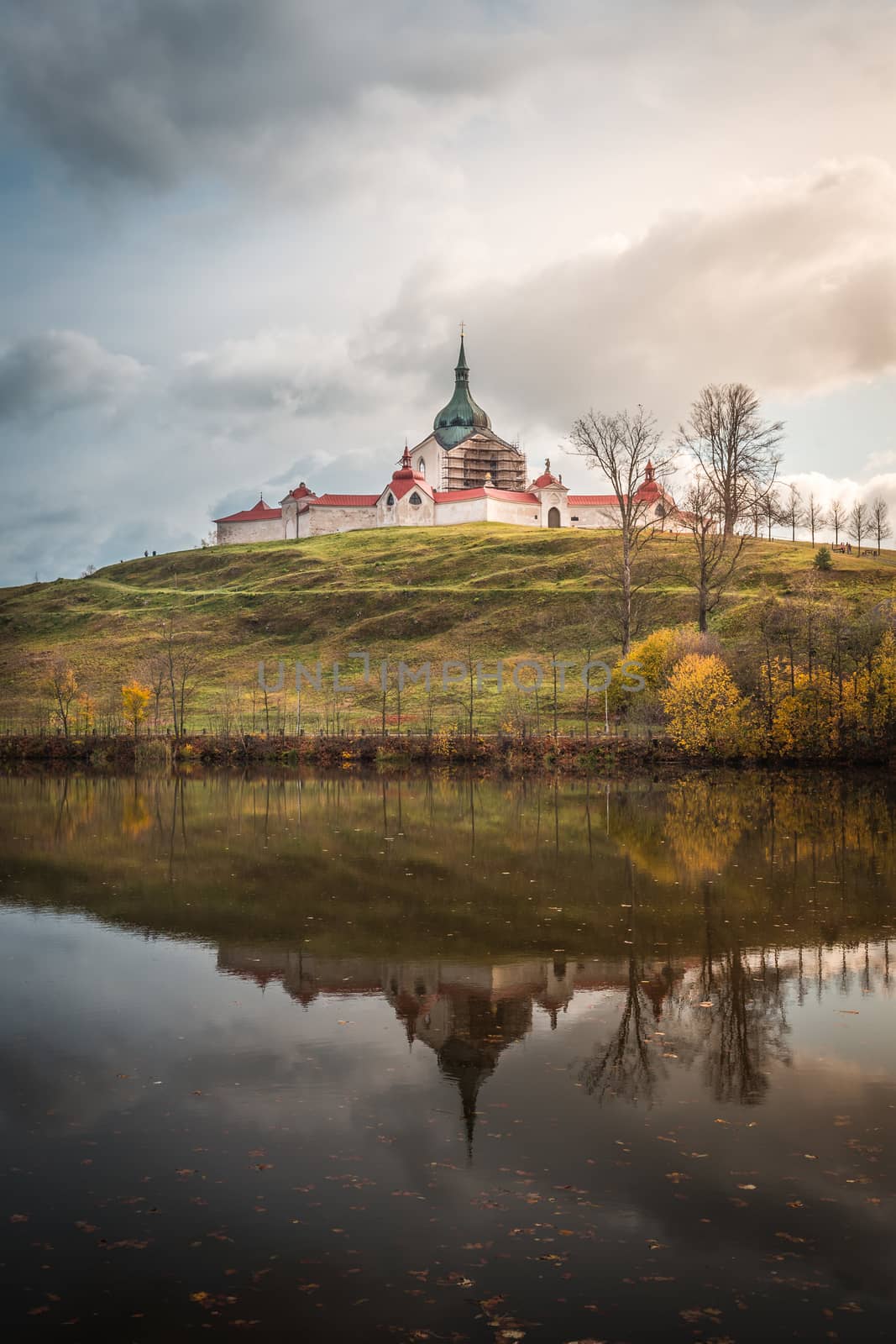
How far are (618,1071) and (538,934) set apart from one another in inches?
206

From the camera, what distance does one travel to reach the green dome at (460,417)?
134 meters

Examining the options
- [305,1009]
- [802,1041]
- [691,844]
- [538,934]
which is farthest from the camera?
[691,844]

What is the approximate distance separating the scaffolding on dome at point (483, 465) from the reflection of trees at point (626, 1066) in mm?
121392

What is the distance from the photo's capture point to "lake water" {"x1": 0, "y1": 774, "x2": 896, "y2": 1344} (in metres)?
6.38

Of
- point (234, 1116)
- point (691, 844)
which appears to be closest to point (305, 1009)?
point (234, 1116)

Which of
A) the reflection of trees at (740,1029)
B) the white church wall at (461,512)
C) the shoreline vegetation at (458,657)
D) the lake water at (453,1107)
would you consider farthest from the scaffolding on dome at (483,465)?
the reflection of trees at (740,1029)

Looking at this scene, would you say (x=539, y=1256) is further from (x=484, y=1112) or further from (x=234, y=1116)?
(x=234, y=1116)

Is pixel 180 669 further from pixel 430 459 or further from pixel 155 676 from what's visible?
pixel 430 459

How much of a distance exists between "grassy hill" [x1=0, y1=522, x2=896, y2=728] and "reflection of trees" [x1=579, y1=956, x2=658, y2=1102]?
45.5 metres

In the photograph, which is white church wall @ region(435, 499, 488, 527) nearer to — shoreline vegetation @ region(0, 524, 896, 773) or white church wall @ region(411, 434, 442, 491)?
shoreline vegetation @ region(0, 524, 896, 773)

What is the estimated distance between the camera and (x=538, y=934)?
592 inches

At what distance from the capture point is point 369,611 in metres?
86.8

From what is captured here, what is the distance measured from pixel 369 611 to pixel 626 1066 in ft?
255

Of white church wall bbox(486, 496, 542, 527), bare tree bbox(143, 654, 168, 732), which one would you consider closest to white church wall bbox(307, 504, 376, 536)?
white church wall bbox(486, 496, 542, 527)
